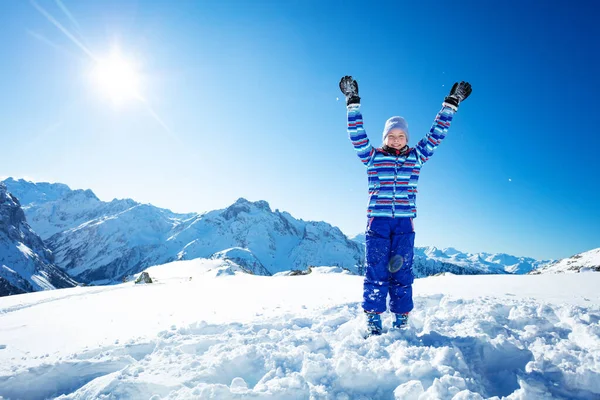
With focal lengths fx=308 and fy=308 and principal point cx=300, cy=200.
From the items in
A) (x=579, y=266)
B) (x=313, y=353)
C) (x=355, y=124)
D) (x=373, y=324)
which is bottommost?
(x=313, y=353)

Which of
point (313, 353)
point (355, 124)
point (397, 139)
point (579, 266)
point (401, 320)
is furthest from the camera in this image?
point (579, 266)

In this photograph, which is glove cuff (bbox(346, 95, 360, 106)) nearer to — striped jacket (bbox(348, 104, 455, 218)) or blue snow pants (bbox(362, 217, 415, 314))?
striped jacket (bbox(348, 104, 455, 218))

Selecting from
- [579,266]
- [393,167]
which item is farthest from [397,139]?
[579,266]

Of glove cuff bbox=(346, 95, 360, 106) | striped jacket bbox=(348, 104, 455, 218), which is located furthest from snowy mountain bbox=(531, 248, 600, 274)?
glove cuff bbox=(346, 95, 360, 106)

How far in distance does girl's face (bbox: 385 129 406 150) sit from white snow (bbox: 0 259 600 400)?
2.35 meters

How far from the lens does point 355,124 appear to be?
14.7ft

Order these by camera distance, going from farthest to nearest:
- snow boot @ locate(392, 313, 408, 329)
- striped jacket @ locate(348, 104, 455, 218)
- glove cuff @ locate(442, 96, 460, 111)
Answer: glove cuff @ locate(442, 96, 460, 111) < striped jacket @ locate(348, 104, 455, 218) < snow boot @ locate(392, 313, 408, 329)

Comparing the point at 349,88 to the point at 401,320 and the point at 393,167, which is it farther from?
the point at 401,320

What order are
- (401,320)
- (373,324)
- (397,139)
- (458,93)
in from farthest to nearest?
1. (458,93)
2. (397,139)
3. (401,320)
4. (373,324)

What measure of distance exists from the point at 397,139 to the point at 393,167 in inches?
16.9

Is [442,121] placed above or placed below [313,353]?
above

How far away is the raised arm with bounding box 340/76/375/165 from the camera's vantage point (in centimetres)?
438

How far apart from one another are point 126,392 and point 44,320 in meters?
4.11

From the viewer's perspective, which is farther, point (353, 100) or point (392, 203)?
point (353, 100)
